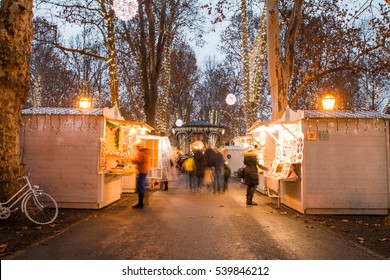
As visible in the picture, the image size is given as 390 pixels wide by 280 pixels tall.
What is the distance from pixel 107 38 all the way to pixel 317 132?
1320 centimetres

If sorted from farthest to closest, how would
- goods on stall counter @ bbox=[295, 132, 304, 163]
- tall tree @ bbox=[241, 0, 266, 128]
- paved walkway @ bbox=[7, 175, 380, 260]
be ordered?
tall tree @ bbox=[241, 0, 266, 128], goods on stall counter @ bbox=[295, 132, 304, 163], paved walkway @ bbox=[7, 175, 380, 260]

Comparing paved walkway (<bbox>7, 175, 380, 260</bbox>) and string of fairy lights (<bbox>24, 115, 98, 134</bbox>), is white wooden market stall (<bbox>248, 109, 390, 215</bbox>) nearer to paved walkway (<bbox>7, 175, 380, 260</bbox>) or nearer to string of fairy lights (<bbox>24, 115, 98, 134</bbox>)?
paved walkway (<bbox>7, 175, 380, 260</bbox>)

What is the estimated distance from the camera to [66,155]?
11.5m

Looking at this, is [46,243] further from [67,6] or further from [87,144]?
[67,6]

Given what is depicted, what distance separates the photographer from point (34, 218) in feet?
28.2

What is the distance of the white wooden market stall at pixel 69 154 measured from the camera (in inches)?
444

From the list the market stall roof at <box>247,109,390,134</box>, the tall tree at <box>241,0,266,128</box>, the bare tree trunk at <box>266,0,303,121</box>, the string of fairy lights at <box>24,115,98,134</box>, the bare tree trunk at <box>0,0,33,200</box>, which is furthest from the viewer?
the tall tree at <box>241,0,266,128</box>

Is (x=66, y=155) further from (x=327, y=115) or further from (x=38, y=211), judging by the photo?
(x=327, y=115)

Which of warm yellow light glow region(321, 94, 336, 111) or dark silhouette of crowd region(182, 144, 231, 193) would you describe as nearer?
warm yellow light glow region(321, 94, 336, 111)

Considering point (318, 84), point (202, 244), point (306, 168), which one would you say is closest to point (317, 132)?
point (306, 168)

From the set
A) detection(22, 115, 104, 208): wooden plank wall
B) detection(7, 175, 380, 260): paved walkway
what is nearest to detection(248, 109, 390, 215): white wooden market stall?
detection(7, 175, 380, 260): paved walkway

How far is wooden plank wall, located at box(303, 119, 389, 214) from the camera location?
35.3 ft

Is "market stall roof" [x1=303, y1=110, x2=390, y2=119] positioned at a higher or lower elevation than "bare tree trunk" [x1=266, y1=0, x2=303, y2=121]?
lower

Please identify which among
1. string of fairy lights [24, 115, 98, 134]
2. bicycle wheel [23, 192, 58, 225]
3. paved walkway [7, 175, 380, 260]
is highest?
string of fairy lights [24, 115, 98, 134]
